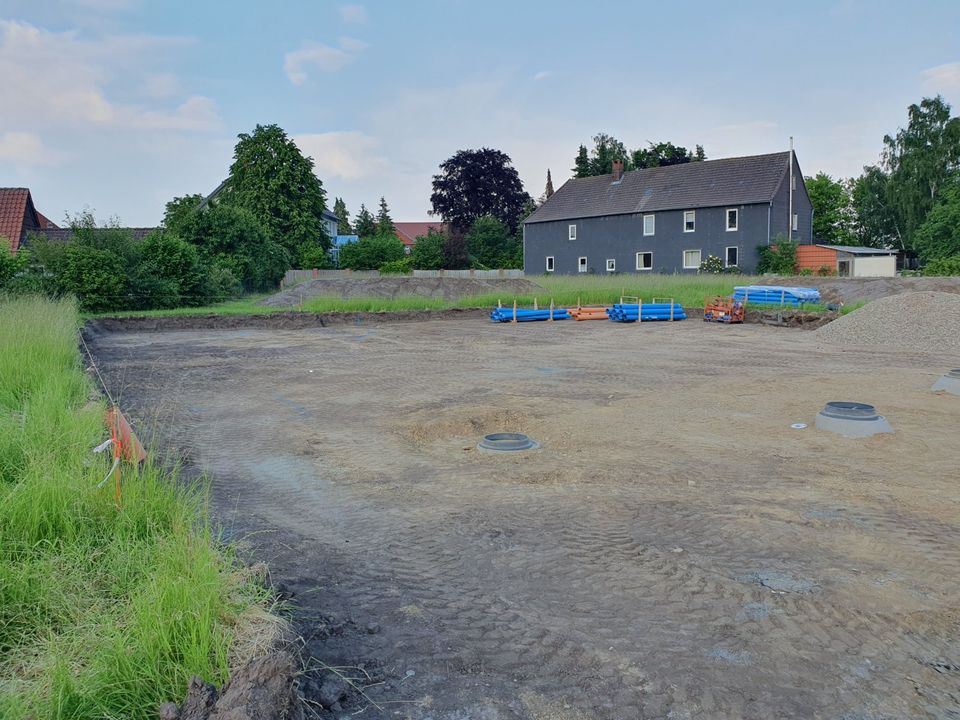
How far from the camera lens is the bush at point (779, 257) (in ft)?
133

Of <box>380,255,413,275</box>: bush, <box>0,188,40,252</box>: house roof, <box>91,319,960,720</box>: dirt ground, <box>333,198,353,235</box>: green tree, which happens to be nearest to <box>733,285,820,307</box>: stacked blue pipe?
<box>91,319,960,720</box>: dirt ground

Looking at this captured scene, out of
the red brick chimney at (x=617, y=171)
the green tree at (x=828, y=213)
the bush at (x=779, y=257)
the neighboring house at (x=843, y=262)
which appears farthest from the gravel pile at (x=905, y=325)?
the green tree at (x=828, y=213)

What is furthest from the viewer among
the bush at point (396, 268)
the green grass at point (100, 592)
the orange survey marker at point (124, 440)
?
the bush at point (396, 268)

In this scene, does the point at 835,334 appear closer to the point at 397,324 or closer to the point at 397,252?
the point at 397,324

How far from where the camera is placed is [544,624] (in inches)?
152

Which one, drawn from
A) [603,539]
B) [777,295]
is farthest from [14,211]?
[603,539]

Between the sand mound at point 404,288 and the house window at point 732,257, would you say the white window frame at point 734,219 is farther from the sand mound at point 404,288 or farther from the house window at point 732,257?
the sand mound at point 404,288

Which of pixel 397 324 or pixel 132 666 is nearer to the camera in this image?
pixel 132 666

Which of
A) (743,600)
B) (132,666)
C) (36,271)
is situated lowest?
(743,600)

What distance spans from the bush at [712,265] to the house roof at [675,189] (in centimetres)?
350

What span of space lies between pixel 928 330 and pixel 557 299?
606 inches

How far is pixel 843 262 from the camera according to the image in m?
41.8

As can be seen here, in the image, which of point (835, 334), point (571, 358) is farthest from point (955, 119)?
point (571, 358)

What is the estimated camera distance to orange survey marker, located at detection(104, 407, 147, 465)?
511 centimetres
